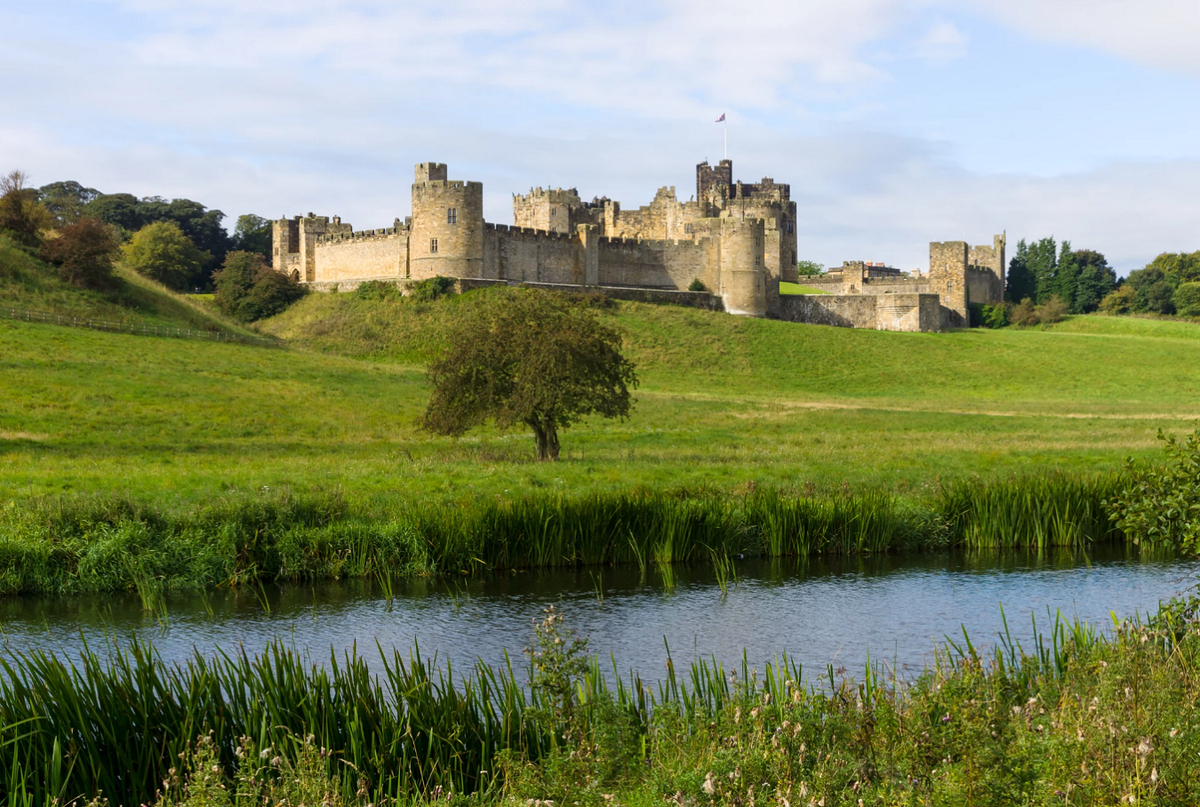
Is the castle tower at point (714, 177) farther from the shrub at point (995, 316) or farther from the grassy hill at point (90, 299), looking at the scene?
the grassy hill at point (90, 299)

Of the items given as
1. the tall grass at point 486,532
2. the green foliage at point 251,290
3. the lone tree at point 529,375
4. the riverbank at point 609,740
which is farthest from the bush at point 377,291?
the riverbank at point 609,740

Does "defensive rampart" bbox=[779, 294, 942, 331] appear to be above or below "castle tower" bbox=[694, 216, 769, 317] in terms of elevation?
below

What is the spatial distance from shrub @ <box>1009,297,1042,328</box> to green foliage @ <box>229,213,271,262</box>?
159 ft

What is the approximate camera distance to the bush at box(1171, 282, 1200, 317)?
79812 millimetres

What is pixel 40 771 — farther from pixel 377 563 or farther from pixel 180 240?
pixel 180 240

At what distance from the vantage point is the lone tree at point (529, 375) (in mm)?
20812

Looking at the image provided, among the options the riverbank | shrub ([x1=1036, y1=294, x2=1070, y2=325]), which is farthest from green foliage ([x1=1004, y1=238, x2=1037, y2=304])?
the riverbank

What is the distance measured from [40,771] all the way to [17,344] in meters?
29.7

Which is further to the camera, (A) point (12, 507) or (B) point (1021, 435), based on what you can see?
(B) point (1021, 435)

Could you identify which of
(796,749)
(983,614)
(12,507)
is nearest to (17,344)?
(12,507)

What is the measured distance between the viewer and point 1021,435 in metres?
26.5

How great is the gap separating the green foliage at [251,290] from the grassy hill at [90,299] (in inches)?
388

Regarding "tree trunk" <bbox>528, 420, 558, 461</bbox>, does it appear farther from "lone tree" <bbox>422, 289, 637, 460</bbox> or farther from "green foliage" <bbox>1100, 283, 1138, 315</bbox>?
"green foliage" <bbox>1100, 283, 1138, 315</bbox>

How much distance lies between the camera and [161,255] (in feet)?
207
